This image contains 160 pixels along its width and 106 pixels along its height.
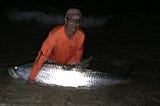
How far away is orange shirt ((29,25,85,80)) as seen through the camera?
645 centimetres

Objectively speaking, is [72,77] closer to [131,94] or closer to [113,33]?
[131,94]

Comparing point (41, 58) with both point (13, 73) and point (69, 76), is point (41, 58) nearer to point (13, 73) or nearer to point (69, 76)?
point (69, 76)

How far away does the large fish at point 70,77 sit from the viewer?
6.46 metres

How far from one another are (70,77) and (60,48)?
29.0 inches

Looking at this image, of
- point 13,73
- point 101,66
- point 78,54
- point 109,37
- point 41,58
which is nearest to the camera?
point 41,58

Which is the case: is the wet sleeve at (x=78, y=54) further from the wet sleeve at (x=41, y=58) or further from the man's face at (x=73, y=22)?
the wet sleeve at (x=41, y=58)

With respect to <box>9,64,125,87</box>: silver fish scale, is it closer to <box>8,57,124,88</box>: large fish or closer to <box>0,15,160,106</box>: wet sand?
<box>8,57,124,88</box>: large fish

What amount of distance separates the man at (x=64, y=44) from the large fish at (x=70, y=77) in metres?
0.19

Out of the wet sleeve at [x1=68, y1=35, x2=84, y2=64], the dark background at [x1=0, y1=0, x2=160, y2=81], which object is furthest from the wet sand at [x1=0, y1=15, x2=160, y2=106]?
the wet sleeve at [x1=68, y1=35, x2=84, y2=64]

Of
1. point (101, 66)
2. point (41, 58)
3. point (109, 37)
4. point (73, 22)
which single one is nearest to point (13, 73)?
point (41, 58)

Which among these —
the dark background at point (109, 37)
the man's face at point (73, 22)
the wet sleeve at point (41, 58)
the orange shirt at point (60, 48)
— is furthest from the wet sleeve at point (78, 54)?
the dark background at point (109, 37)

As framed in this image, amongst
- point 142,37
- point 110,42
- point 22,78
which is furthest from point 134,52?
point 22,78

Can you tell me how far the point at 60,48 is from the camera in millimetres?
6926

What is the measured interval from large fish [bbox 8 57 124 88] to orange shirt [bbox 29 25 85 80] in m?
0.19
